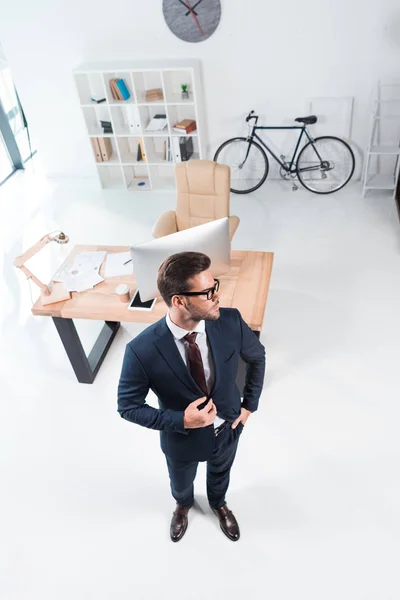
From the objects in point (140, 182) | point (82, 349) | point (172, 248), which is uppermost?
point (172, 248)

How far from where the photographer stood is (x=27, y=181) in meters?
6.08

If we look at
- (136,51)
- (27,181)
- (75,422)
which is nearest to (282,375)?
(75,422)

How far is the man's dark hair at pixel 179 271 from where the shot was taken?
1.49 metres

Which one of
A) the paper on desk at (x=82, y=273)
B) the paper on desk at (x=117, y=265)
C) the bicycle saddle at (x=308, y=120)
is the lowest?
the paper on desk at (x=117, y=265)

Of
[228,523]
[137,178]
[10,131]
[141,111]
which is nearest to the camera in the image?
[228,523]

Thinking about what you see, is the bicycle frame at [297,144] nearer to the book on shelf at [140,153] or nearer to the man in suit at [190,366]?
the book on shelf at [140,153]

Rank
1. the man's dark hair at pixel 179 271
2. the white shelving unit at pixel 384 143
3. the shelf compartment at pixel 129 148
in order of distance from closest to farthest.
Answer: the man's dark hair at pixel 179 271, the white shelving unit at pixel 384 143, the shelf compartment at pixel 129 148

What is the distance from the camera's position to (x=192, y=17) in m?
4.53

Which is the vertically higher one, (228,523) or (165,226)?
(165,226)

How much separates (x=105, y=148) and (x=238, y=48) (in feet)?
6.02

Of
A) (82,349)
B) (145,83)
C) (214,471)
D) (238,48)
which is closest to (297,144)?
(238,48)

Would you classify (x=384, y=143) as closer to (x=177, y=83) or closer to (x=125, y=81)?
(x=177, y=83)

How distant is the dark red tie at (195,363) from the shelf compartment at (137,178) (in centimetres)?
418

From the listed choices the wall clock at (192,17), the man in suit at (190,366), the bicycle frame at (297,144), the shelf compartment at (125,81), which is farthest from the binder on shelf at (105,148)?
the man in suit at (190,366)
